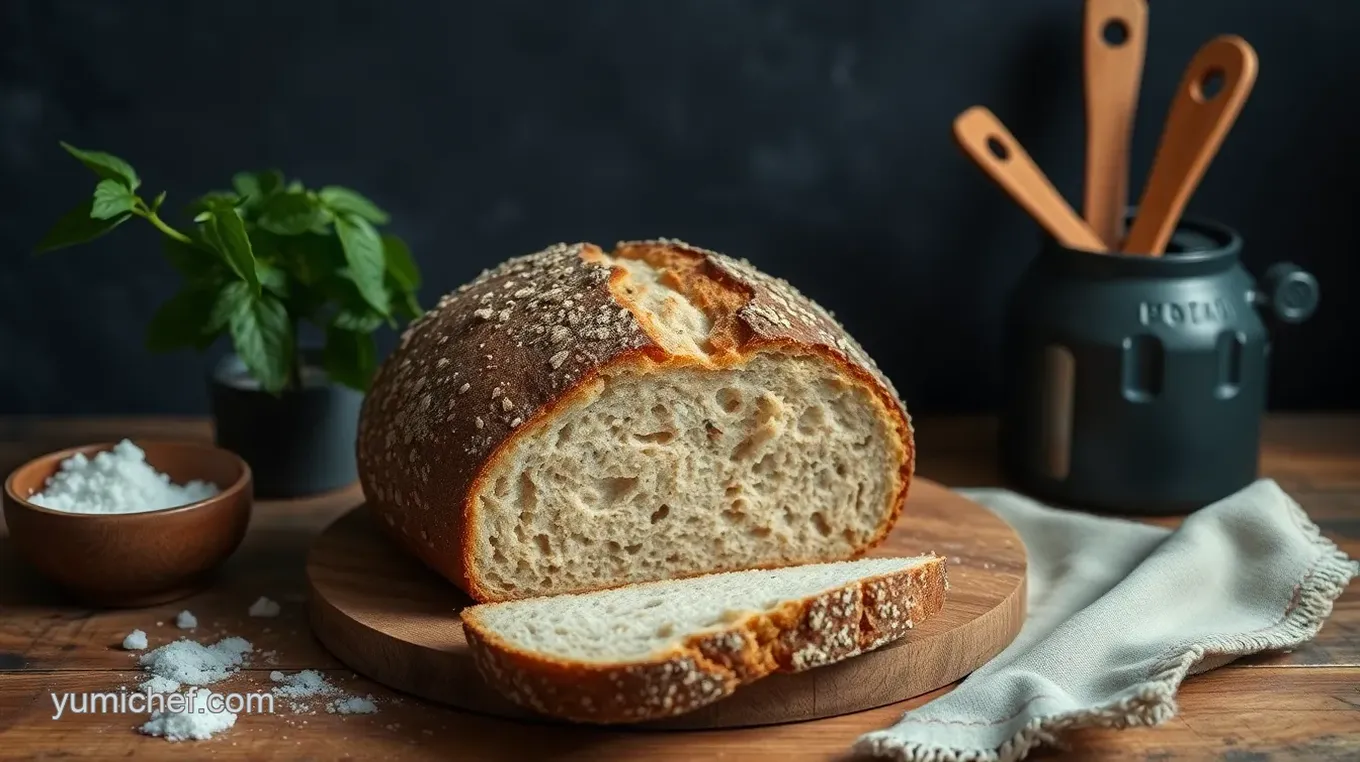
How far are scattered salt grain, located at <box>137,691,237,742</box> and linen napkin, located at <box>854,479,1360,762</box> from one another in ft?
2.86

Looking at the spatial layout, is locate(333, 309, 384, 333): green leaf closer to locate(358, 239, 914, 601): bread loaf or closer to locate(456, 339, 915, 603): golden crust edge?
locate(358, 239, 914, 601): bread loaf

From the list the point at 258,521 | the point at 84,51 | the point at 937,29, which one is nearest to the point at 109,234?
the point at 84,51

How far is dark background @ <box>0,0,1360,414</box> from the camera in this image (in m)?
3.33

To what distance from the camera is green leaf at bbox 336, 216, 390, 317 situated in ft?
9.03

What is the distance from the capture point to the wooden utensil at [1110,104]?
3209mm

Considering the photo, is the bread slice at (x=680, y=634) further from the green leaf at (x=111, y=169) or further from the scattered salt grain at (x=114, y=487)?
the green leaf at (x=111, y=169)

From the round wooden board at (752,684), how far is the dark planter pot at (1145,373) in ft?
Result: 1.32

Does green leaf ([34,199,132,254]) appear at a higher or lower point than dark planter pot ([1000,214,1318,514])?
higher

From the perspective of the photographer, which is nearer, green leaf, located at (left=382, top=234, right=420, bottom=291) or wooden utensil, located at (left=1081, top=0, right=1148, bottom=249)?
green leaf, located at (left=382, top=234, right=420, bottom=291)

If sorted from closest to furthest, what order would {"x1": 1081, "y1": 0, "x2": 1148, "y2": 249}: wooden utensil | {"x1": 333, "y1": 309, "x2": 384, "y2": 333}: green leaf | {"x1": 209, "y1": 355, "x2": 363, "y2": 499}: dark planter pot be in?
{"x1": 333, "y1": 309, "x2": 384, "y2": 333}: green leaf → {"x1": 209, "y1": 355, "x2": 363, "y2": 499}: dark planter pot → {"x1": 1081, "y1": 0, "x2": 1148, "y2": 249}: wooden utensil

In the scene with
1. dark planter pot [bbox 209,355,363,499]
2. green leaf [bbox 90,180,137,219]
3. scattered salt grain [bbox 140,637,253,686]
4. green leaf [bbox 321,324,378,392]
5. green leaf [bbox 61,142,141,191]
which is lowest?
scattered salt grain [bbox 140,637,253,686]

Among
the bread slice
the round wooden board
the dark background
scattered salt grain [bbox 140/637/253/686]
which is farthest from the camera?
the dark background

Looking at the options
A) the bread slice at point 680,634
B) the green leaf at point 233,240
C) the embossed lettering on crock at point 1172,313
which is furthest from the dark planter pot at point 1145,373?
the green leaf at point 233,240

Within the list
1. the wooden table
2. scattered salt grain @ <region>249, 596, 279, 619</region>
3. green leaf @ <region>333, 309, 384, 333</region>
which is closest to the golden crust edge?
the wooden table
